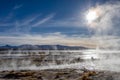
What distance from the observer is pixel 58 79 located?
3167cm

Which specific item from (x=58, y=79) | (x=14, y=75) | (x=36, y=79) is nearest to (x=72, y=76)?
(x=58, y=79)

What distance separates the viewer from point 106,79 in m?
29.2

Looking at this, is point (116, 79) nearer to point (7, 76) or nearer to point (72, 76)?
point (72, 76)

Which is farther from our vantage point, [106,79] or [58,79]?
[58,79]

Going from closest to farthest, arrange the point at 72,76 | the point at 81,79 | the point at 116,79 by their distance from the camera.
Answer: the point at 116,79 → the point at 81,79 → the point at 72,76

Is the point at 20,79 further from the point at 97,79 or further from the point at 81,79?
the point at 97,79

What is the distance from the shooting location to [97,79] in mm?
30094

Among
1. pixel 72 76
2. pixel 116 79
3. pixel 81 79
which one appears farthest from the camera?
pixel 72 76

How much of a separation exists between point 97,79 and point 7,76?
1333 centimetres

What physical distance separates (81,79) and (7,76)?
1115 centimetres

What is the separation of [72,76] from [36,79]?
5.73m

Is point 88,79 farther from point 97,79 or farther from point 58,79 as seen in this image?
point 58,79

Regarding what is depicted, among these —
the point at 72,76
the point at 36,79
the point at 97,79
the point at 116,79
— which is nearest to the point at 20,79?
the point at 36,79

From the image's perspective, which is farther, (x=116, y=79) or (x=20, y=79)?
(x=20, y=79)
